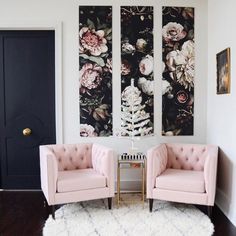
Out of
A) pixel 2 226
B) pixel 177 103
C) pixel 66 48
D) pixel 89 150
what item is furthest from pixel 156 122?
pixel 2 226

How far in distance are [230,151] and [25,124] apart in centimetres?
285

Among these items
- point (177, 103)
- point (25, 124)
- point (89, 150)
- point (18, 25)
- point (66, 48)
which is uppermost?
point (18, 25)

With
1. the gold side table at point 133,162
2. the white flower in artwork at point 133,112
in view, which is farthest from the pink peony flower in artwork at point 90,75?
the gold side table at point 133,162

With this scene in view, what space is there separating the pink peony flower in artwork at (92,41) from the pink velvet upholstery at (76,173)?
1.36 m

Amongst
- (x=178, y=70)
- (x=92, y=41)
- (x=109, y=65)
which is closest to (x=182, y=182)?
(x=178, y=70)

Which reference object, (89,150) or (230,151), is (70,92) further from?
(230,151)

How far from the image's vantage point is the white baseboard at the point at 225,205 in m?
3.20

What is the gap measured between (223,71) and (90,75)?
5.90 feet

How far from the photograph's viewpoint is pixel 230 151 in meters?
3.29

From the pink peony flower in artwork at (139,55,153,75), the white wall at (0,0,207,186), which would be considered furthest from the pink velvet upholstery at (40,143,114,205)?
the pink peony flower in artwork at (139,55,153,75)

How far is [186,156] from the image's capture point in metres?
3.83

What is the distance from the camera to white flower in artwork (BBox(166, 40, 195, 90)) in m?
4.14

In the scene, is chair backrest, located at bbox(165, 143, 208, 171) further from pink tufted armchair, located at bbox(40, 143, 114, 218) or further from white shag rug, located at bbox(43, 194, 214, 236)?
pink tufted armchair, located at bbox(40, 143, 114, 218)

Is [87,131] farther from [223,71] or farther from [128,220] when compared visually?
[223,71]
